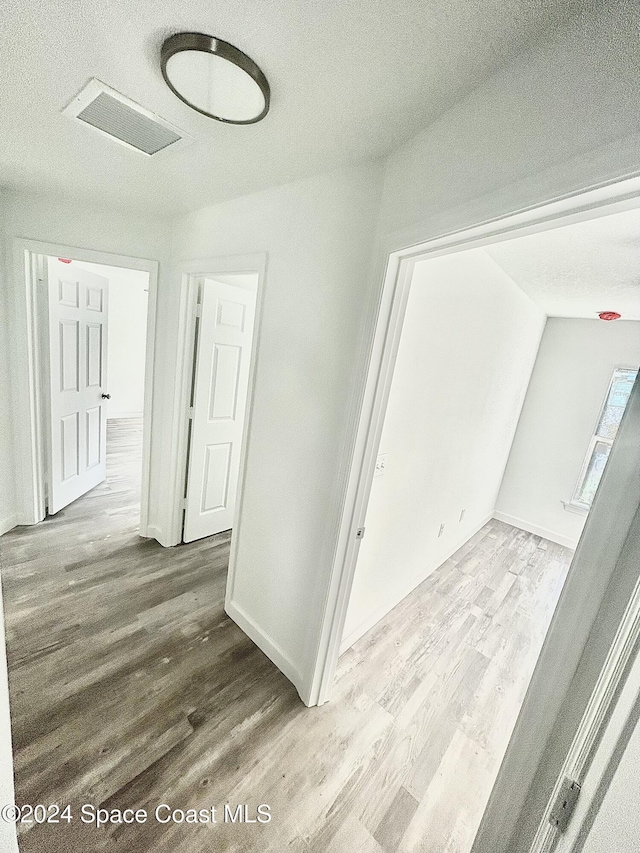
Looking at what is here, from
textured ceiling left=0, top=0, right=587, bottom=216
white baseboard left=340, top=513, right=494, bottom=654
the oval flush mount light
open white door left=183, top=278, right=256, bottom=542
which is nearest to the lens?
textured ceiling left=0, top=0, right=587, bottom=216

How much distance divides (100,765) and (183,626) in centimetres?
68

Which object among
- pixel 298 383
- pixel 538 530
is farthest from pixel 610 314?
pixel 298 383

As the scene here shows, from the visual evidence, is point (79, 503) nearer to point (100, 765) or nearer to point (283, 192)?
point (100, 765)

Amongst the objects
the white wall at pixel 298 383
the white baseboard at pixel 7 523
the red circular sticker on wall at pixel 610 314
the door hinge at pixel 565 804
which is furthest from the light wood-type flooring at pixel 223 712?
the red circular sticker on wall at pixel 610 314

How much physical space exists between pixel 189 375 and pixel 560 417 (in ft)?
13.0

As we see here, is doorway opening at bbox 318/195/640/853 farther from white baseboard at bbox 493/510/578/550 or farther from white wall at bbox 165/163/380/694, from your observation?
white wall at bbox 165/163/380/694

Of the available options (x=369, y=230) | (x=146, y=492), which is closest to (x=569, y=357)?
(x=369, y=230)

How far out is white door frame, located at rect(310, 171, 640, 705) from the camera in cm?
71

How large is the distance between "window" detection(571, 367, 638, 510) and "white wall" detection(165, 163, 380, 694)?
335 cm

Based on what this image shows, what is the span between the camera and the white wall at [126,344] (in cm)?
573

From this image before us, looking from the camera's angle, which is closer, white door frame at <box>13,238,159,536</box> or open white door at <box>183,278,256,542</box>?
white door frame at <box>13,238,159,536</box>

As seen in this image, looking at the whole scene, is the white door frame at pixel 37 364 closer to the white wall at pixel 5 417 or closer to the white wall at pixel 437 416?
the white wall at pixel 5 417

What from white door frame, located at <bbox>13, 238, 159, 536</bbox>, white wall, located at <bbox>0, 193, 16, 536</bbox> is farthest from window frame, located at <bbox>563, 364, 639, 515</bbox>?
white wall, located at <bbox>0, 193, 16, 536</bbox>

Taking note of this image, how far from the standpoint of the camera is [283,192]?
4.99ft
